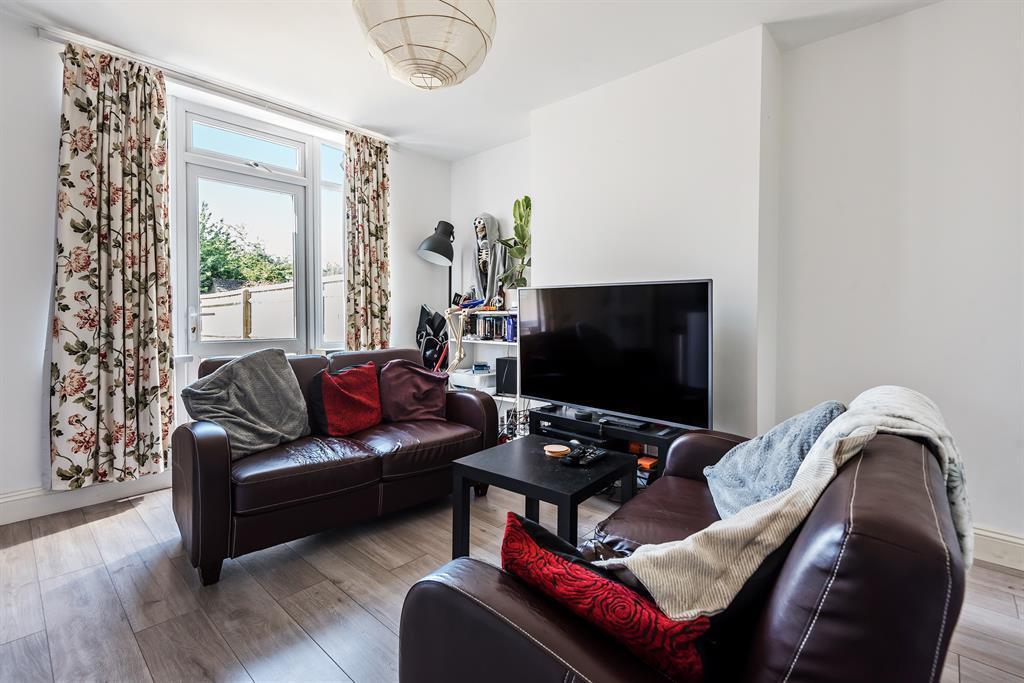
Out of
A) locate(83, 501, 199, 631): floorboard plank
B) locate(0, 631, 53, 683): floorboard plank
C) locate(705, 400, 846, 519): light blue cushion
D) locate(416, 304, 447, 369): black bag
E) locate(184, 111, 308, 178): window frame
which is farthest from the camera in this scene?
locate(416, 304, 447, 369): black bag

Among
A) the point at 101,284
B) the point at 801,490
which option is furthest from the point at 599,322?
the point at 101,284

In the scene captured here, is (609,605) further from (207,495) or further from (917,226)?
(917,226)

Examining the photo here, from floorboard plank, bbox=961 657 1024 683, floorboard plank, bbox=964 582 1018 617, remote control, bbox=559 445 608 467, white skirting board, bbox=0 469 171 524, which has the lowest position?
floorboard plank, bbox=961 657 1024 683

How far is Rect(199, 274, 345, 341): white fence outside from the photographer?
132 inches

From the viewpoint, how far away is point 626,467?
2057mm

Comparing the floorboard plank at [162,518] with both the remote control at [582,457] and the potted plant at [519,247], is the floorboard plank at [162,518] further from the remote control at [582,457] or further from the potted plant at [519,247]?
the potted plant at [519,247]

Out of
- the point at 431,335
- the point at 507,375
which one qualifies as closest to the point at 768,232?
the point at 507,375

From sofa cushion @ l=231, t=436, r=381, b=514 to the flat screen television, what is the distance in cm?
126

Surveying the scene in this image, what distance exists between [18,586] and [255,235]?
2390mm

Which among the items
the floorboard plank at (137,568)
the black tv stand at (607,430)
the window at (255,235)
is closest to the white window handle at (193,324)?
the window at (255,235)

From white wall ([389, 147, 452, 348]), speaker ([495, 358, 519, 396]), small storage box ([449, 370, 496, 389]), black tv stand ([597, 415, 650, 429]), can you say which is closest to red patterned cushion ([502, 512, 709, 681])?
black tv stand ([597, 415, 650, 429])

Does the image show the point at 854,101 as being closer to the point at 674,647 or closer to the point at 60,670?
the point at 674,647

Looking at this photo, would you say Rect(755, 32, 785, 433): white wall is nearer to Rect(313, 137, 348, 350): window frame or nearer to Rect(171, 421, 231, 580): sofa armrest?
Rect(171, 421, 231, 580): sofa armrest

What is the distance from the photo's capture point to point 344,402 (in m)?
2.69
